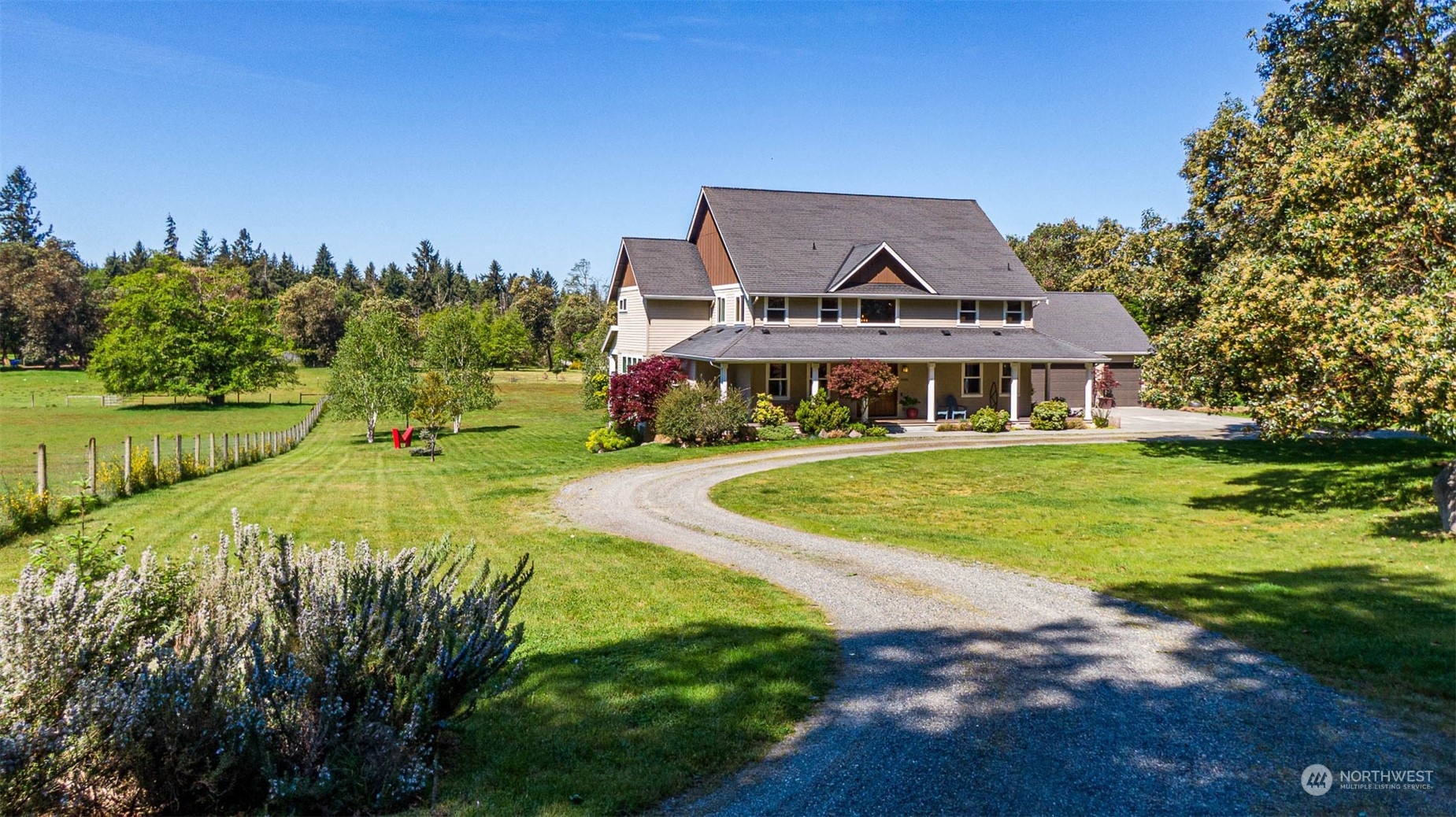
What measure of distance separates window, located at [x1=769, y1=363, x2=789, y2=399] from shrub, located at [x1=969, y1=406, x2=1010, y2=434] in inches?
308

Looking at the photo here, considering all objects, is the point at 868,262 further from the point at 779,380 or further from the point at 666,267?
the point at 666,267

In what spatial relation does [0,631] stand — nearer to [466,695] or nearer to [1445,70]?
[466,695]

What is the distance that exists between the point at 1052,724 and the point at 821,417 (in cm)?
2633

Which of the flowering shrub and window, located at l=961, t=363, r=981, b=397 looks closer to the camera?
the flowering shrub

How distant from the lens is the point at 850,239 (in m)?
40.3

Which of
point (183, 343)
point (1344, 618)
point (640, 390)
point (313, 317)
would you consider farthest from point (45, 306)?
point (1344, 618)

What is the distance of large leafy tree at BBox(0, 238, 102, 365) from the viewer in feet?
275

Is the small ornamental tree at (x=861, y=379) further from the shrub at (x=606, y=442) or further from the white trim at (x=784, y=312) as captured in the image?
the shrub at (x=606, y=442)

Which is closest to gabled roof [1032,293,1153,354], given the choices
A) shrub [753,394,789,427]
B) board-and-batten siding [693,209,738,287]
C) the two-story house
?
the two-story house

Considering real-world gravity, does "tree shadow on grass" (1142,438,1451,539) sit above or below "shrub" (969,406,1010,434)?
below

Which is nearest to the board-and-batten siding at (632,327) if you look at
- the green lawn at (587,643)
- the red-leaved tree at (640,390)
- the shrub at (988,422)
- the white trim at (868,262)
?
the red-leaved tree at (640,390)

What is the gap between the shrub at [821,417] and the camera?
33312 mm

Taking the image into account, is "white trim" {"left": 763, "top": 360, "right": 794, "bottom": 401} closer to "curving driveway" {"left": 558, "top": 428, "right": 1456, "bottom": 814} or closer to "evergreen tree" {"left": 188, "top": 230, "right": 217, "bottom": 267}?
"curving driveway" {"left": 558, "top": 428, "right": 1456, "bottom": 814}

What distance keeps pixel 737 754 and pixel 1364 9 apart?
78.1 ft
